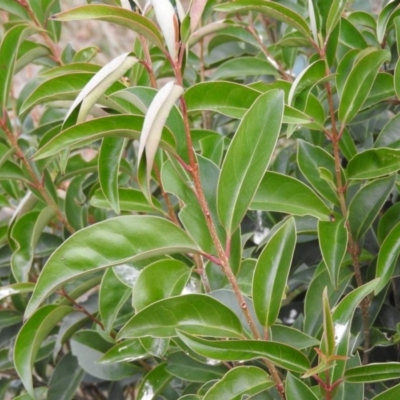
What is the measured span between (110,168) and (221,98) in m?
0.19

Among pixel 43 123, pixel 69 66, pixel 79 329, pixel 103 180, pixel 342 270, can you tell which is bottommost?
pixel 79 329

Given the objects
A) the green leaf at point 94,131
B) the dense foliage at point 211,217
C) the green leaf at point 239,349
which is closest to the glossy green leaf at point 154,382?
the dense foliage at point 211,217

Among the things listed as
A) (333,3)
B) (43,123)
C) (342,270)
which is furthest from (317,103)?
(43,123)

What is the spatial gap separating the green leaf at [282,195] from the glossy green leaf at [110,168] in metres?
0.20

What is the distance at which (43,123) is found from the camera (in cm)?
176

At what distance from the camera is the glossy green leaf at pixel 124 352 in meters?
1.12

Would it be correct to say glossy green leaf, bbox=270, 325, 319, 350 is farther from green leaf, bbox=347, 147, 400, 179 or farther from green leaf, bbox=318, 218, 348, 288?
green leaf, bbox=347, 147, 400, 179

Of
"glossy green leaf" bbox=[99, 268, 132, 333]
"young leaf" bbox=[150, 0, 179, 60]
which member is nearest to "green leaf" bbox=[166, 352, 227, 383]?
"glossy green leaf" bbox=[99, 268, 132, 333]

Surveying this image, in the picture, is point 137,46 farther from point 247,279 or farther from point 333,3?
point 247,279

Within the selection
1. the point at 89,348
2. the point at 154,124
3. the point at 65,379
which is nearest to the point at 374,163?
the point at 154,124

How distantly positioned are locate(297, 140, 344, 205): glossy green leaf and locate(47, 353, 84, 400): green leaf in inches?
25.8

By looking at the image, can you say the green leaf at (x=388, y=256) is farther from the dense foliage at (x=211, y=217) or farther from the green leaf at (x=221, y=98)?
the green leaf at (x=221, y=98)

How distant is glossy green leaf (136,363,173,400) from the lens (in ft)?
3.86

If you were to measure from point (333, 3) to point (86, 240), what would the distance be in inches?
21.2
